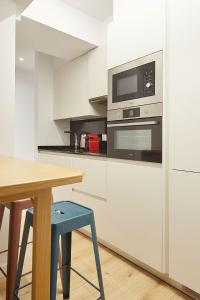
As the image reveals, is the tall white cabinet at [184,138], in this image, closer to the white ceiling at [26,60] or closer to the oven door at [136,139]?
the oven door at [136,139]

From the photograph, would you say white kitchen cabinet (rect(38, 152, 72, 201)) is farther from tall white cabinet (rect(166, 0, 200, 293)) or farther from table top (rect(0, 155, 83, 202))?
table top (rect(0, 155, 83, 202))

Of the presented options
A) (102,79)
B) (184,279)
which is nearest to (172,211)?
(184,279)

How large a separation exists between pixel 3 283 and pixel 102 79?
2056 mm

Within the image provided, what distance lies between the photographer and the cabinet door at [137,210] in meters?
1.60

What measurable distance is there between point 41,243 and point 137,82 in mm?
1416

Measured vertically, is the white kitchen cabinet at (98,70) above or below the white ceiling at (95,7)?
below

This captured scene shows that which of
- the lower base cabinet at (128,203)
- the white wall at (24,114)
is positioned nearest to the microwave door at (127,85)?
the lower base cabinet at (128,203)

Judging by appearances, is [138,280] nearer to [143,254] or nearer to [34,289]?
[143,254]

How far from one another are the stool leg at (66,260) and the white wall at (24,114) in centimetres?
352

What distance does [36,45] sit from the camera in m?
2.49

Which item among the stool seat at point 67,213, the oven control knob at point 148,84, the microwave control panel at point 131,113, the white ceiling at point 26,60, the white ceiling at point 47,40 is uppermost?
the white ceiling at point 26,60

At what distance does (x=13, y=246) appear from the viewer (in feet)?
4.16

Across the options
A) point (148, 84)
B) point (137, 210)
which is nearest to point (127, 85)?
point (148, 84)

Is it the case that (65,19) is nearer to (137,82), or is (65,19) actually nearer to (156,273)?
(137,82)
